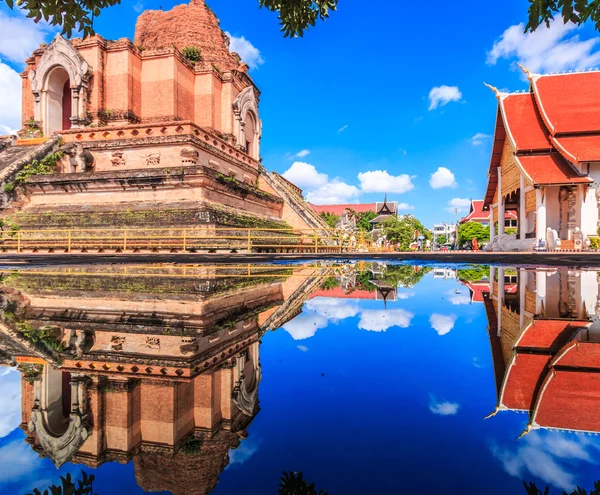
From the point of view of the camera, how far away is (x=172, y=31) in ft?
59.1

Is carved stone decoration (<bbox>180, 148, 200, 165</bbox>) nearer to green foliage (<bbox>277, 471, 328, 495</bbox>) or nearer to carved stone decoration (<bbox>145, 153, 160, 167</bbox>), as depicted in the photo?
carved stone decoration (<bbox>145, 153, 160, 167</bbox>)

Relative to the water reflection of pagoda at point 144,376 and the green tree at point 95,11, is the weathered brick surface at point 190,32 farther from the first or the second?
the water reflection of pagoda at point 144,376

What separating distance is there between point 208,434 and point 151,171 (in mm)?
10674

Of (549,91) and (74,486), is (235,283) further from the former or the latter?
(549,91)

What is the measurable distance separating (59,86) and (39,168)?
591 cm

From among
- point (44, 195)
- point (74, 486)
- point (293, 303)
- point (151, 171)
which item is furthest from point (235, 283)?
point (44, 195)

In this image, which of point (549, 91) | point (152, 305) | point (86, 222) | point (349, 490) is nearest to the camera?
point (349, 490)

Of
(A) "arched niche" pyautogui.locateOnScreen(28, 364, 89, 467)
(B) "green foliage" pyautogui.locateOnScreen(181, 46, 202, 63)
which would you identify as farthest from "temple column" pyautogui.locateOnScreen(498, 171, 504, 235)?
(A) "arched niche" pyautogui.locateOnScreen(28, 364, 89, 467)

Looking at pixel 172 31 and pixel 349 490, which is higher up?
pixel 172 31

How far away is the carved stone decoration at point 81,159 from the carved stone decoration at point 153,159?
2.26m

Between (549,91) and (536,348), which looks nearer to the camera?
(536,348)

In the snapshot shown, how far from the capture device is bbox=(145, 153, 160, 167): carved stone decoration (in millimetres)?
11727

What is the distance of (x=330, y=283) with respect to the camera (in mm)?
4891

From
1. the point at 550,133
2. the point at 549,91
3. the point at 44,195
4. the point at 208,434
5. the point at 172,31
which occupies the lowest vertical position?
the point at 208,434
